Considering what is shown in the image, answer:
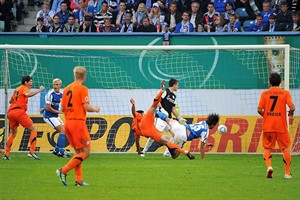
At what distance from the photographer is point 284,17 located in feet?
80.2

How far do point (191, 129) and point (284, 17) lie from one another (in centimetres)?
571

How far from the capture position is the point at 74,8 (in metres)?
27.4

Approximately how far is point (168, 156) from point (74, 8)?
7658 mm

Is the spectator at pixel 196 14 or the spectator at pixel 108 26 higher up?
the spectator at pixel 196 14

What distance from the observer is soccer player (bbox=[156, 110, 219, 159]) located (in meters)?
20.3

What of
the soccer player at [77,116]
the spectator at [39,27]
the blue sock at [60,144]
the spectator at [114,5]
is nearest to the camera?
the soccer player at [77,116]

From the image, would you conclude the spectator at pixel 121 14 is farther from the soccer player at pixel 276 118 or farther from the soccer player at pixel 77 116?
the soccer player at pixel 77 116

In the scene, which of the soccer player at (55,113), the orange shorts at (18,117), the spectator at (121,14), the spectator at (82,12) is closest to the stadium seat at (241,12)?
the spectator at (121,14)

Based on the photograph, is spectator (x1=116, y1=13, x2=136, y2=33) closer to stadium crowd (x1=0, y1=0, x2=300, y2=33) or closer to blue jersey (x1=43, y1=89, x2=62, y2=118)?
stadium crowd (x1=0, y1=0, x2=300, y2=33)

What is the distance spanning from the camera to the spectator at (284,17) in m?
24.3

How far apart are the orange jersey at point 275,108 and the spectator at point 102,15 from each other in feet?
36.1

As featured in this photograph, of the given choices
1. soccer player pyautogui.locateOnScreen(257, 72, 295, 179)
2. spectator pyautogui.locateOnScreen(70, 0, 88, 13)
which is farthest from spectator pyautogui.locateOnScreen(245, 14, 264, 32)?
Result: soccer player pyautogui.locateOnScreen(257, 72, 295, 179)

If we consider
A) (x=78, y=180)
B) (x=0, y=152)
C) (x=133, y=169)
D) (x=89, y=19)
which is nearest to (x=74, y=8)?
(x=89, y=19)

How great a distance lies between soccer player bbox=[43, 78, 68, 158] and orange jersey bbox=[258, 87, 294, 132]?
7021mm
